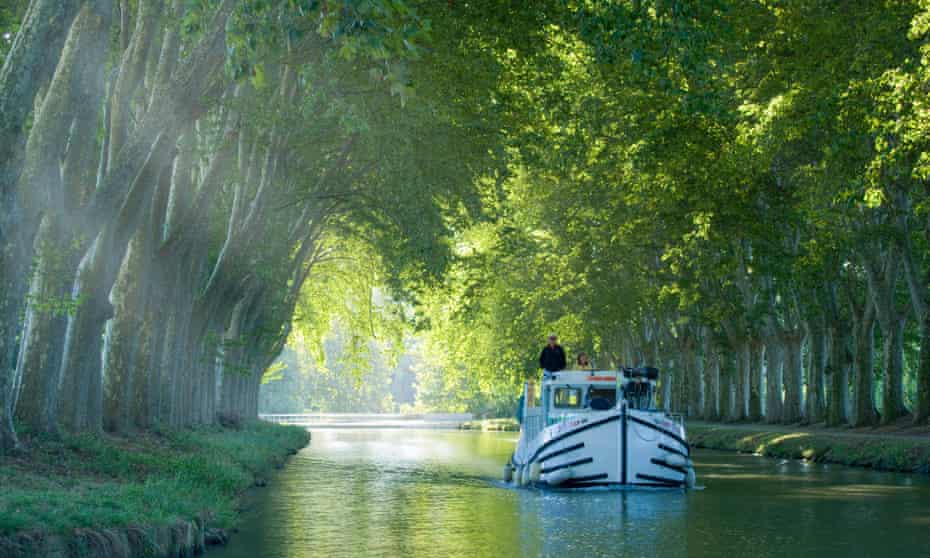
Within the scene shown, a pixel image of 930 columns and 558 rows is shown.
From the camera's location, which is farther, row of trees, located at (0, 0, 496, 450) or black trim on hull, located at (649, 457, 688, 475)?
black trim on hull, located at (649, 457, 688, 475)

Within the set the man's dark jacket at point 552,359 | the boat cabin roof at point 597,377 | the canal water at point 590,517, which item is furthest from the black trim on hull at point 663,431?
the man's dark jacket at point 552,359

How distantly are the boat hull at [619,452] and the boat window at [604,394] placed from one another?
7.17 feet

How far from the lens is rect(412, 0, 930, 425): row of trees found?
80.4 ft

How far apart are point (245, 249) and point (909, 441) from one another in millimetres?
18580

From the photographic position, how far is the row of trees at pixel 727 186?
24.5 meters

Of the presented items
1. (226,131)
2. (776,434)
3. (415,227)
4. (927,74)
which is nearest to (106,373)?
(226,131)

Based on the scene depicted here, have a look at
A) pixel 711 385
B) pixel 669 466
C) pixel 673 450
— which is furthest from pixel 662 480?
pixel 711 385

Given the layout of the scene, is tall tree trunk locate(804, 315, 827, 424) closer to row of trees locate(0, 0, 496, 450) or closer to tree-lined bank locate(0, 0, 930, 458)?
tree-lined bank locate(0, 0, 930, 458)

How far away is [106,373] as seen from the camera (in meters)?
26.1

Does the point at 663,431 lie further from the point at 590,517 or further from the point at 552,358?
the point at 590,517

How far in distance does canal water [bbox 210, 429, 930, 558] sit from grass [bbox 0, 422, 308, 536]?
918mm

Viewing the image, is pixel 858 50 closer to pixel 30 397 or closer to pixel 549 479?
pixel 549 479

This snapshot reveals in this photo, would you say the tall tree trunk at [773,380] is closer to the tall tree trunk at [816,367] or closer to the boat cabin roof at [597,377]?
the tall tree trunk at [816,367]

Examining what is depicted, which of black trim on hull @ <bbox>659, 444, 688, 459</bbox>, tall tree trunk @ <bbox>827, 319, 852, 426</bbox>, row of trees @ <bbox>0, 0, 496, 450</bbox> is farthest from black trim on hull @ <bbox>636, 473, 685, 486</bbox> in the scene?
tall tree trunk @ <bbox>827, 319, 852, 426</bbox>
